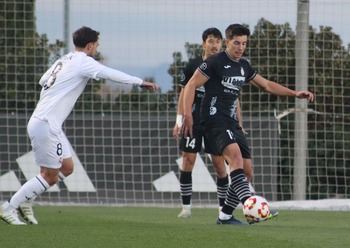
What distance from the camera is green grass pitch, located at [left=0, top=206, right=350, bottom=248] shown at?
8727 millimetres

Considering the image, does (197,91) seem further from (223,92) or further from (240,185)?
(240,185)

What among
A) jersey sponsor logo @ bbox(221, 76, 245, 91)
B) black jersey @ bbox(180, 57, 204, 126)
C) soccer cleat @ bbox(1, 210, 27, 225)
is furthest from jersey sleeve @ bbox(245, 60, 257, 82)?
soccer cleat @ bbox(1, 210, 27, 225)

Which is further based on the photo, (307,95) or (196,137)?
(196,137)

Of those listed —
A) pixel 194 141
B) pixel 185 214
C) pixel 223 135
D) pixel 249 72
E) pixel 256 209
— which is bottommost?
pixel 185 214

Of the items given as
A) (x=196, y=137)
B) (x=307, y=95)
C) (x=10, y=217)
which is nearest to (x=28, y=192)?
(x=10, y=217)

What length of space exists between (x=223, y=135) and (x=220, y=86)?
0.56 m

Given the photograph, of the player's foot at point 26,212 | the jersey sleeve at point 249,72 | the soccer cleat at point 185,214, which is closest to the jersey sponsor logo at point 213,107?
the jersey sleeve at point 249,72

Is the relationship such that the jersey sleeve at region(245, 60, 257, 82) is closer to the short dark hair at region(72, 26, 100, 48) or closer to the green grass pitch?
the green grass pitch

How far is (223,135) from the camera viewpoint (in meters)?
11.1

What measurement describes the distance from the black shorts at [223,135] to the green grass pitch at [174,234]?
32.4 inches

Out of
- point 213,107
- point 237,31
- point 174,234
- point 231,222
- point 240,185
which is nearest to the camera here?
point 174,234

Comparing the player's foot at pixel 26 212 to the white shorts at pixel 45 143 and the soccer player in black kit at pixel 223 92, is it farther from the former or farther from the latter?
the soccer player in black kit at pixel 223 92

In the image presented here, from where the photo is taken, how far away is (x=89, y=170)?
725 inches

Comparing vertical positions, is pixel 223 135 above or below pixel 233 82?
below
